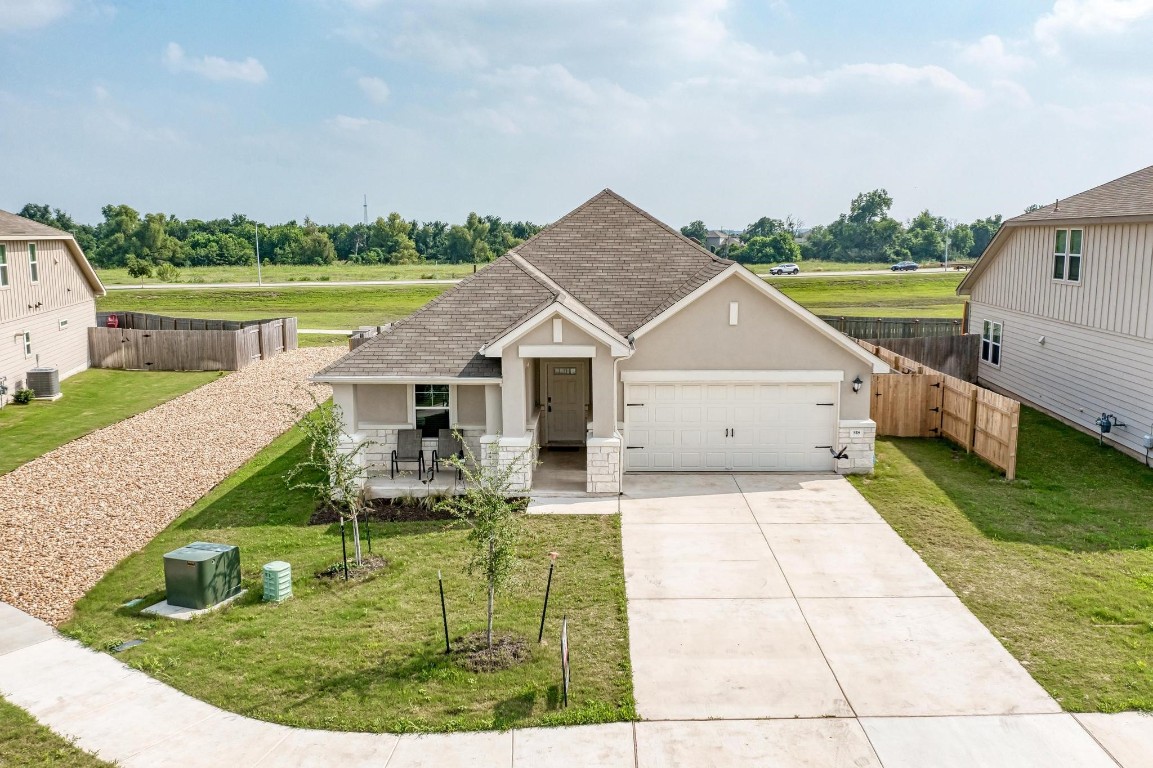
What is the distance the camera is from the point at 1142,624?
11.1 metres

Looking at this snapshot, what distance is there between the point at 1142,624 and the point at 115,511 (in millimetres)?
16261

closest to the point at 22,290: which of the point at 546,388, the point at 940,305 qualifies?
the point at 546,388

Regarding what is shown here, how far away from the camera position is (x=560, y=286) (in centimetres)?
1992

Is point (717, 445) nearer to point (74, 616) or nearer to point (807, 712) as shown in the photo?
point (807, 712)

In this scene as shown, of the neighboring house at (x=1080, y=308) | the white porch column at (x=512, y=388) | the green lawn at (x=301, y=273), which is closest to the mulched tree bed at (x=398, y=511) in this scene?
the white porch column at (x=512, y=388)

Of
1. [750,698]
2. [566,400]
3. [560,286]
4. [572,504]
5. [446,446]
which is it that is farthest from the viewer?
[566,400]

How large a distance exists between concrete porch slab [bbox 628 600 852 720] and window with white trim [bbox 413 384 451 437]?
22.5 feet

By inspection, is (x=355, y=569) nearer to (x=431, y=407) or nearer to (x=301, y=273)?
(x=431, y=407)

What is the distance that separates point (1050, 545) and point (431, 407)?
11073 millimetres

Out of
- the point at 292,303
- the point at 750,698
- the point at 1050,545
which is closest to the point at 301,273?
the point at 292,303

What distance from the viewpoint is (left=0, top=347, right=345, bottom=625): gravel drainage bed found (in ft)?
43.9

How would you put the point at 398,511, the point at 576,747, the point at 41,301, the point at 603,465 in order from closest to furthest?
the point at 576,747 < the point at 398,511 < the point at 603,465 < the point at 41,301

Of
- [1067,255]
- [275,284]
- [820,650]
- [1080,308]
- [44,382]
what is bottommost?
[820,650]

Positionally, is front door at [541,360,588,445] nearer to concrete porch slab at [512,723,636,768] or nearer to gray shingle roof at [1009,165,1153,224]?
concrete porch slab at [512,723,636,768]
